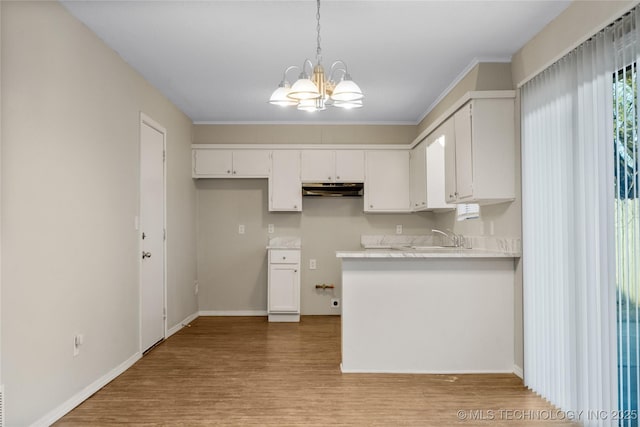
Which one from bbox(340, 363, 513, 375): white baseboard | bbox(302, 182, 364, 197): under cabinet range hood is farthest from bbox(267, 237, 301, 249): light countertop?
bbox(340, 363, 513, 375): white baseboard

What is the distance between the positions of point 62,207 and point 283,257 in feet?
11.1

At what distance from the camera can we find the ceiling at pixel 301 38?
10.3 ft

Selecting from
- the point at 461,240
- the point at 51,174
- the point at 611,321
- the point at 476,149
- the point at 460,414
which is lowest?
the point at 460,414

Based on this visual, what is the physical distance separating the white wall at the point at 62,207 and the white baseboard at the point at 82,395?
0.03 meters

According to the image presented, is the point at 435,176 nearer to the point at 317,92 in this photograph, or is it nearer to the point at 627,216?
the point at 317,92

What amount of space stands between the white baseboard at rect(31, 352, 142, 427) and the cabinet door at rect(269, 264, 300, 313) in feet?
7.04

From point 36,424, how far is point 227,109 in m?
3.90

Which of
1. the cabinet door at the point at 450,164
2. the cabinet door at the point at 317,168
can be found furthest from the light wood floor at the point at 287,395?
the cabinet door at the point at 317,168

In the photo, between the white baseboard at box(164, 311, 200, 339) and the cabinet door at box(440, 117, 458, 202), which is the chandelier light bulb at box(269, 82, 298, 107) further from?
the white baseboard at box(164, 311, 200, 339)

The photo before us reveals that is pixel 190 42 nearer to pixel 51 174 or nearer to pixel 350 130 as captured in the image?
pixel 51 174

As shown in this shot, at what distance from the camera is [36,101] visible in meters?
2.76

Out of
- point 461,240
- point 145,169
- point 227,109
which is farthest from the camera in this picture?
point 227,109

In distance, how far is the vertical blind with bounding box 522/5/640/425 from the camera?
102 inches

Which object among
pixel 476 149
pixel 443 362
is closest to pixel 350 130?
pixel 476 149
